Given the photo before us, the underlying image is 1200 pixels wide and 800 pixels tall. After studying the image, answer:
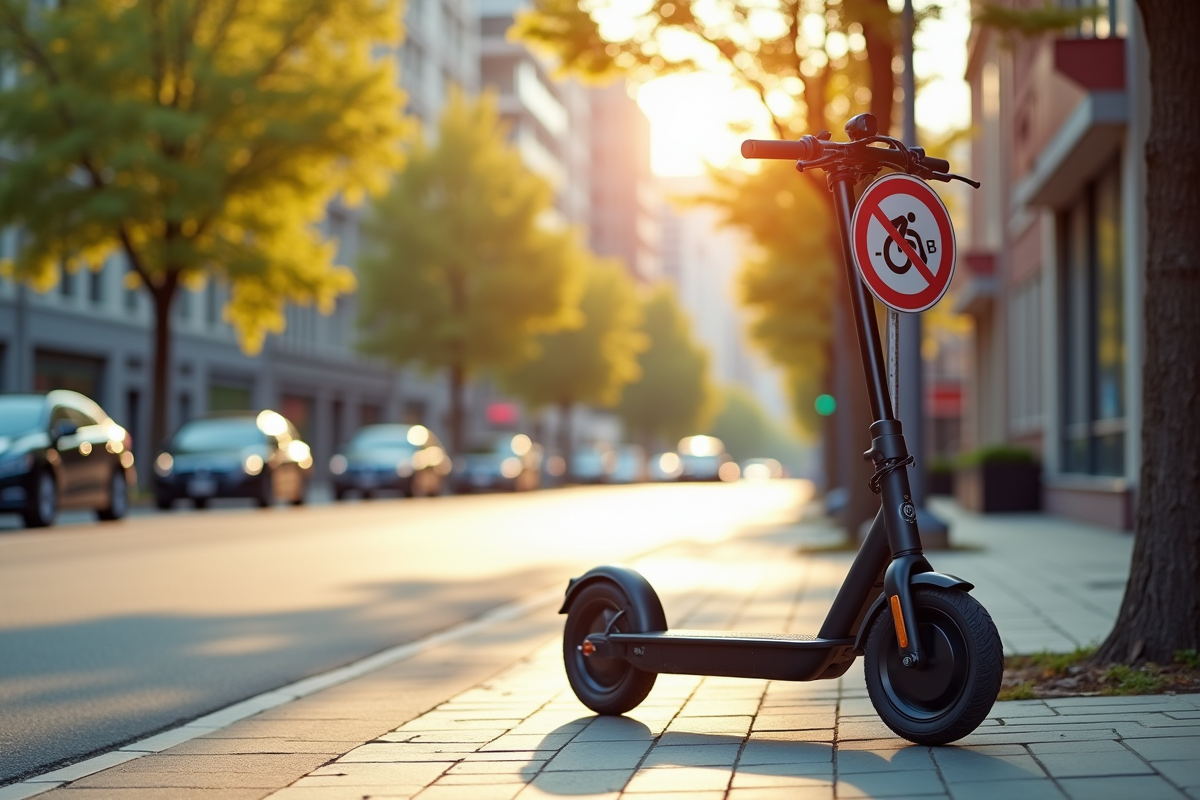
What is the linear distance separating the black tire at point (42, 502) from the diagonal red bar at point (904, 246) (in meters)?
15.0

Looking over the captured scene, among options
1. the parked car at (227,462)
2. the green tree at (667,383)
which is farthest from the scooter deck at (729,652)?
the green tree at (667,383)

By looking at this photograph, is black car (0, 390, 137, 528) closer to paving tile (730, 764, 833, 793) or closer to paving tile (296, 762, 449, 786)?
paving tile (296, 762, 449, 786)

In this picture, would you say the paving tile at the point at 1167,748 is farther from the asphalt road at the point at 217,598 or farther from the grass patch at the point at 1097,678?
the asphalt road at the point at 217,598

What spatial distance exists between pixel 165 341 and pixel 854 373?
17.3m

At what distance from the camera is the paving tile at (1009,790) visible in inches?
171

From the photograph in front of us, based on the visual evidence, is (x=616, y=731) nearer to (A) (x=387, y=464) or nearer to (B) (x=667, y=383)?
(A) (x=387, y=464)

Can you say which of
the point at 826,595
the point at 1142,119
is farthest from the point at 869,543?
the point at 1142,119

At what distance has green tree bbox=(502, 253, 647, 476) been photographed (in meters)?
71.7

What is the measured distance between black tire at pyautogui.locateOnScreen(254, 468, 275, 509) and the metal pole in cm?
1299

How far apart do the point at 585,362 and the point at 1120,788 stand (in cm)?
6787

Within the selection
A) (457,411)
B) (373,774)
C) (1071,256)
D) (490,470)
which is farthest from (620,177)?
(373,774)

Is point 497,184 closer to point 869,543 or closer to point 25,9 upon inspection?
point 25,9

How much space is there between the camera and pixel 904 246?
5746 mm

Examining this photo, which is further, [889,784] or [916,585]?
[916,585]
